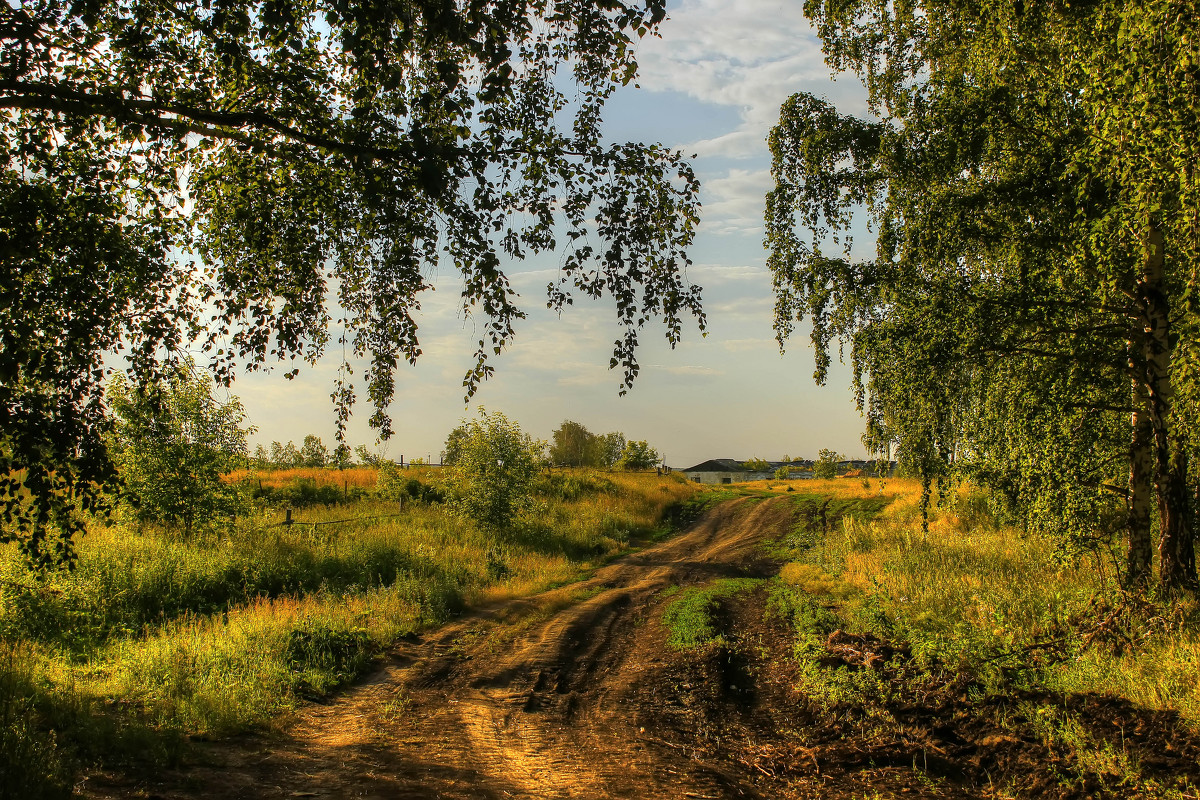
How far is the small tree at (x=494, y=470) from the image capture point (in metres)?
23.6

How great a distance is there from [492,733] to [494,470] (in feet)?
54.0

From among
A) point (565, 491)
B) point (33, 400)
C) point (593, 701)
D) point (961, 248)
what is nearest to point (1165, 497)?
point (961, 248)

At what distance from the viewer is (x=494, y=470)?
2372cm

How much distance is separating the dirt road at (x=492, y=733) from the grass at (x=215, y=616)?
2.14 ft

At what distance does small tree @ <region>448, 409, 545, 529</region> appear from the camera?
928 inches

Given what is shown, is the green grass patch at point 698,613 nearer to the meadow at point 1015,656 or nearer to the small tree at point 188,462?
the meadow at point 1015,656

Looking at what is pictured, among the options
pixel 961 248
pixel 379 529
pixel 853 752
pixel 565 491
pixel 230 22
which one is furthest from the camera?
pixel 565 491

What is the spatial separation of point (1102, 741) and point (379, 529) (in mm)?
19593

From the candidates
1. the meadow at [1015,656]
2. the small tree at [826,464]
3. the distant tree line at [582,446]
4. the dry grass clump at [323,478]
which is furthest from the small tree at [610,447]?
the meadow at [1015,656]

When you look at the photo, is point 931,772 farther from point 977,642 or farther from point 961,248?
point 961,248

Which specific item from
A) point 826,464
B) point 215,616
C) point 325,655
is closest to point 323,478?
point 215,616

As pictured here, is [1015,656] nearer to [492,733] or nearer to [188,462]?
[492,733]

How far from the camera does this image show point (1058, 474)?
9148 mm

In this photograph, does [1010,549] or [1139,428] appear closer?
[1139,428]
